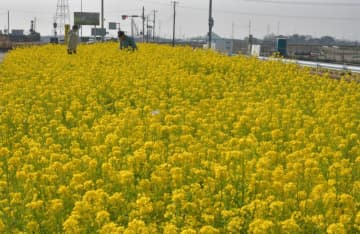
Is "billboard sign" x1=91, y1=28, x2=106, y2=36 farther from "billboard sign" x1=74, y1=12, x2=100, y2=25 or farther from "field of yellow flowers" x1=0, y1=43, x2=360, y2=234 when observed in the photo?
"field of yellow flowers" x1=0, y1=43, x2=360, y2=234

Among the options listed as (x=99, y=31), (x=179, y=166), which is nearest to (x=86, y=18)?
(x=99, y=31)

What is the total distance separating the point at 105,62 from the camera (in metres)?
19.5

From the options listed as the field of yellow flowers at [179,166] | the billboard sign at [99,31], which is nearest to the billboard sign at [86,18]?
the billboard sign at [99,31]

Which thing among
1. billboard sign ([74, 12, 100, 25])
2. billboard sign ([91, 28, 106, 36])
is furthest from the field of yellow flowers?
billboard sign ([74, 12, 100, 25])

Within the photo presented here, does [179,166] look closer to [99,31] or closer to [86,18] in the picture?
[99,31]

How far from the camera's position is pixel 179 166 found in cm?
620

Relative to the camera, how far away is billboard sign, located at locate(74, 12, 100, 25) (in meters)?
63.2

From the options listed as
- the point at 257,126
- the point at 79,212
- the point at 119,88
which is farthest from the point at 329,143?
the point at 119,88

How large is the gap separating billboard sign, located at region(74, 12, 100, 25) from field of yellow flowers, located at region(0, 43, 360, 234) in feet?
171

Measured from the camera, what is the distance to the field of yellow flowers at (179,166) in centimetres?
482

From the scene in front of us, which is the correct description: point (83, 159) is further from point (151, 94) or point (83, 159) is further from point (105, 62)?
point (105, 62)

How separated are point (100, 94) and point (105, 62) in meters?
7.15

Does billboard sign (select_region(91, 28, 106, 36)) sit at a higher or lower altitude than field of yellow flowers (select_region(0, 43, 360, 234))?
higher

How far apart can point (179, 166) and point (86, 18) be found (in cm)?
6015
